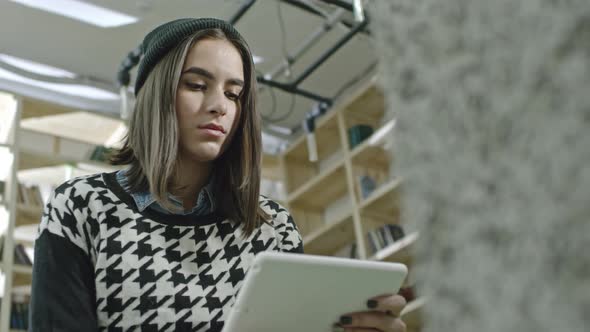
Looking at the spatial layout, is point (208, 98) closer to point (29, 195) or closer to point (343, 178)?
point (29, 195)

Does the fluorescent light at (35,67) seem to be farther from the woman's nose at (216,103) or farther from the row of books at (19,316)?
the woman's nose at (216,103)

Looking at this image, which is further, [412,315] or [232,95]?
[412,315]

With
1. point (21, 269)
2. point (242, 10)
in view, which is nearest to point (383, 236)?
point (242, 10)

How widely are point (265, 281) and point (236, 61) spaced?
1.99 ft

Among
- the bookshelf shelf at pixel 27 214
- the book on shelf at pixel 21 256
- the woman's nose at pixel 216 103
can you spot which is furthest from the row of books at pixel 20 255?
the woman's nose at pixel 216 103

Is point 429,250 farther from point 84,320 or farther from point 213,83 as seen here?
point 213,83

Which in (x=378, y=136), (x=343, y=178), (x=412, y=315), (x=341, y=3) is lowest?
(x=412, y=315)

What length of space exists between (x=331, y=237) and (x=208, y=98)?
3.87 metres

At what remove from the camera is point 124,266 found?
1.10 meters

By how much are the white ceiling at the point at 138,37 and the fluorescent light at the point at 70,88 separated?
0.15 feet

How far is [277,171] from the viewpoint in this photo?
5801mm

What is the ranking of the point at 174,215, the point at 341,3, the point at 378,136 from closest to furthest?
the point at 174,215 → the point at 341,3 → the point at 378,136

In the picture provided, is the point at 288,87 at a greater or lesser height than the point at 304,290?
greater

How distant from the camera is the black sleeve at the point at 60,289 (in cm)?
103
